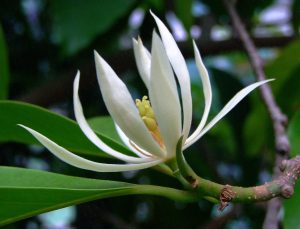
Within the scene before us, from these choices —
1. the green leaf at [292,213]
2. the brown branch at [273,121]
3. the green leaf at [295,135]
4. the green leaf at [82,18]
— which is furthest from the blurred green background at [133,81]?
the green leaf at [292,213]

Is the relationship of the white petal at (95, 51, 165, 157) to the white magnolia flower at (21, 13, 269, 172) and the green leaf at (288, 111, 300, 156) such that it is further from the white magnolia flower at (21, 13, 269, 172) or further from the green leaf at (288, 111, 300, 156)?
the green leaf at (288, 111, 300, 156)

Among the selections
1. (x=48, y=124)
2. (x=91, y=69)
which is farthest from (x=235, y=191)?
(x=91, y=69)

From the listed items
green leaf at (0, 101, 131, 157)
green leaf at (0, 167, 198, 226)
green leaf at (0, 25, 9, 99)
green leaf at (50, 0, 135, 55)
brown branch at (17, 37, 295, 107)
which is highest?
green leaf at (50, 0, 135, 55)

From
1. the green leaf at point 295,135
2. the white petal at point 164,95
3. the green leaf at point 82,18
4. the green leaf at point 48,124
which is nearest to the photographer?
the white petal at point 164,95

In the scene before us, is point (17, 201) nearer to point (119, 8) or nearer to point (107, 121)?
point (107, 121)

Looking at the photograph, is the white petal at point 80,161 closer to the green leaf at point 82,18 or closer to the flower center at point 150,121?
the flower center at point 150,121

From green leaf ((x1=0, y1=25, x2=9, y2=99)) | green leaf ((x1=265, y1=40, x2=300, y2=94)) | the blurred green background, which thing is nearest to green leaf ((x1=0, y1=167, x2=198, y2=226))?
green leaf ((x1=0, y1=25, x2=9, y2=99))
